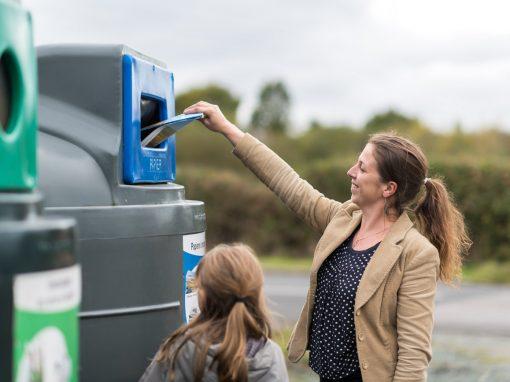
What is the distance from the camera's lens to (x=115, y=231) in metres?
3.16

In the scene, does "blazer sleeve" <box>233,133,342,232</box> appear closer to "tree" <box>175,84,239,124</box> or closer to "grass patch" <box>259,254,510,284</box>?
"grass patch" <box>259,254,510,284</box>

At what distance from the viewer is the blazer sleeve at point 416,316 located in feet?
10.2

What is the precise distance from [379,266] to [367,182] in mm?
318

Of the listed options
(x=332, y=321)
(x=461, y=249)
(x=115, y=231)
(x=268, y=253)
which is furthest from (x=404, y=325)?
(x=268, y=253)

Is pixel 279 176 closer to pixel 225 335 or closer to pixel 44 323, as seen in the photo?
pixel 225 335

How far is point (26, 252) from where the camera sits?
83.9 inches

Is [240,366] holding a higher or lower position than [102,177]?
lower

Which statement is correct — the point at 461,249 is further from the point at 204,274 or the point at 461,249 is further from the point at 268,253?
the point at 268,253

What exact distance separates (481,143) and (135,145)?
68.2 feet

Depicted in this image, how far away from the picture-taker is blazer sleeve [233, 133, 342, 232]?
363 cm

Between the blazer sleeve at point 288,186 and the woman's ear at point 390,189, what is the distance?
313mm

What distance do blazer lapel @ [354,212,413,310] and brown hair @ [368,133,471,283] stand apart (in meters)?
0.17

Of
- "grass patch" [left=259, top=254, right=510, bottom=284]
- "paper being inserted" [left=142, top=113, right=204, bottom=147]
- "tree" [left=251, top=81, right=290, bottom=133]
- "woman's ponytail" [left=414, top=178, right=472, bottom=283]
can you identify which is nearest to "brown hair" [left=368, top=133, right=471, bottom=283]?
"woman's ponytail" [left=414, top=178, right=472, bottom=283]

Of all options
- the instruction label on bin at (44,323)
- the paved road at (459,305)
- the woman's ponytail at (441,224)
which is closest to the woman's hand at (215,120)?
the woman's ponytail at (441,224)
